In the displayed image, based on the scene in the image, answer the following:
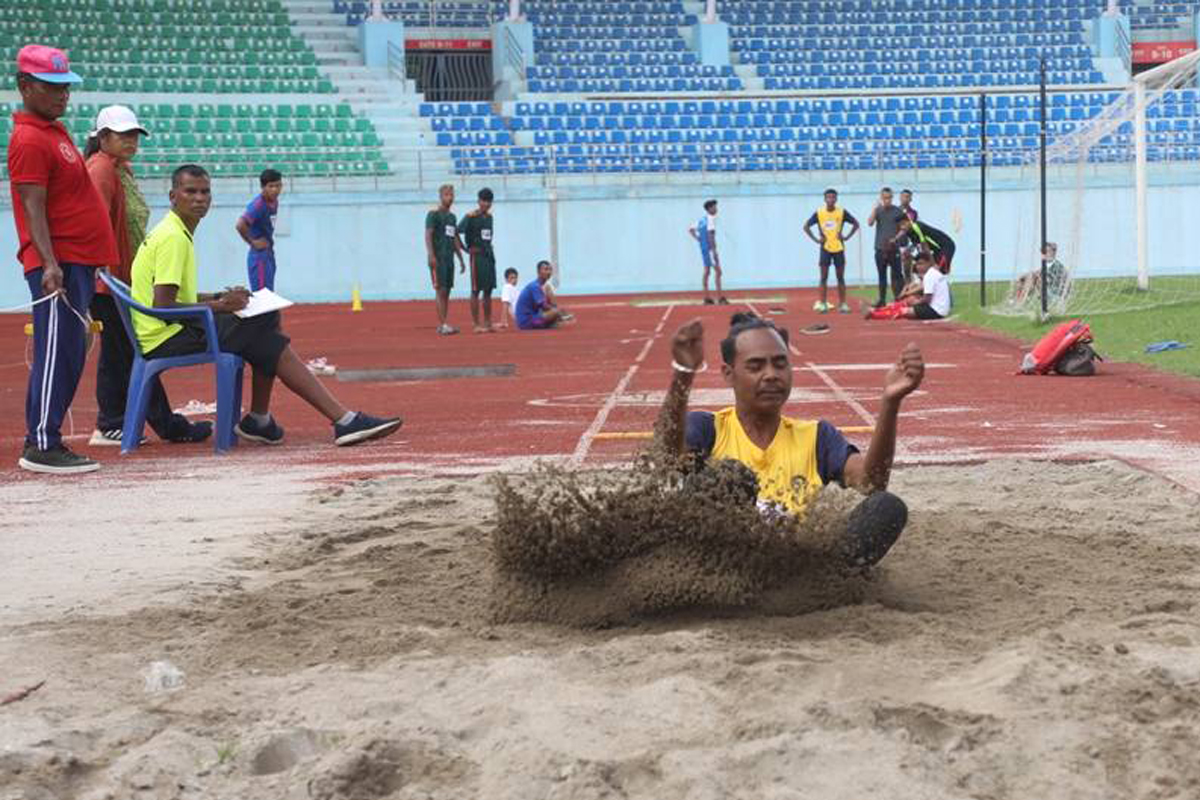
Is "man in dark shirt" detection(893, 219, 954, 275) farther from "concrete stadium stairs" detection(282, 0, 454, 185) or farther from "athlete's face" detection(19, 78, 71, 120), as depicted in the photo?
"athlete's face" detection(19, 78, 71, 120)

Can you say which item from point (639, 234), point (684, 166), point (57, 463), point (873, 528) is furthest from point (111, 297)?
point (684, 166)

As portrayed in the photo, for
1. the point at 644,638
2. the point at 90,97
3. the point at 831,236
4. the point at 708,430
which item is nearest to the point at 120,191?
the point at 708,430

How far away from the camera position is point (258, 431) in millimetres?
10062

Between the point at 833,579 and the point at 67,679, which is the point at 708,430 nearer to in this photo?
the point at 833,579

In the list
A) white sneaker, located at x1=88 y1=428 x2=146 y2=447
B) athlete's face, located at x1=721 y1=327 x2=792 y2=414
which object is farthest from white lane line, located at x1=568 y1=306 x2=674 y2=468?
athlete's face, located at x1=721 y1=327 x2=792 y2=414

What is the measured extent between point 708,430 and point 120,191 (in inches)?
226

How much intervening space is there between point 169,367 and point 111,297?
2.47 ft

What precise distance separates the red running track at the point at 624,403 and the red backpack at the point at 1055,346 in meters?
0.23

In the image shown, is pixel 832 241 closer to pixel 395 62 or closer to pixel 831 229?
pixel 831 229

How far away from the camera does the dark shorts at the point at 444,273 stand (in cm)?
2145

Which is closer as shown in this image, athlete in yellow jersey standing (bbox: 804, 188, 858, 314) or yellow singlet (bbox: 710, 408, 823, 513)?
yellow singlet (bbox: 710, 408, 823, 513)

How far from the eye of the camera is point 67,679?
14.6 ft

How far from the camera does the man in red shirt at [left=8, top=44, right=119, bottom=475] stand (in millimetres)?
8664

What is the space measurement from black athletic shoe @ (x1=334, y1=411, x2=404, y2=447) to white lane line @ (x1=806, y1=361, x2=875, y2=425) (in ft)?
9.17
